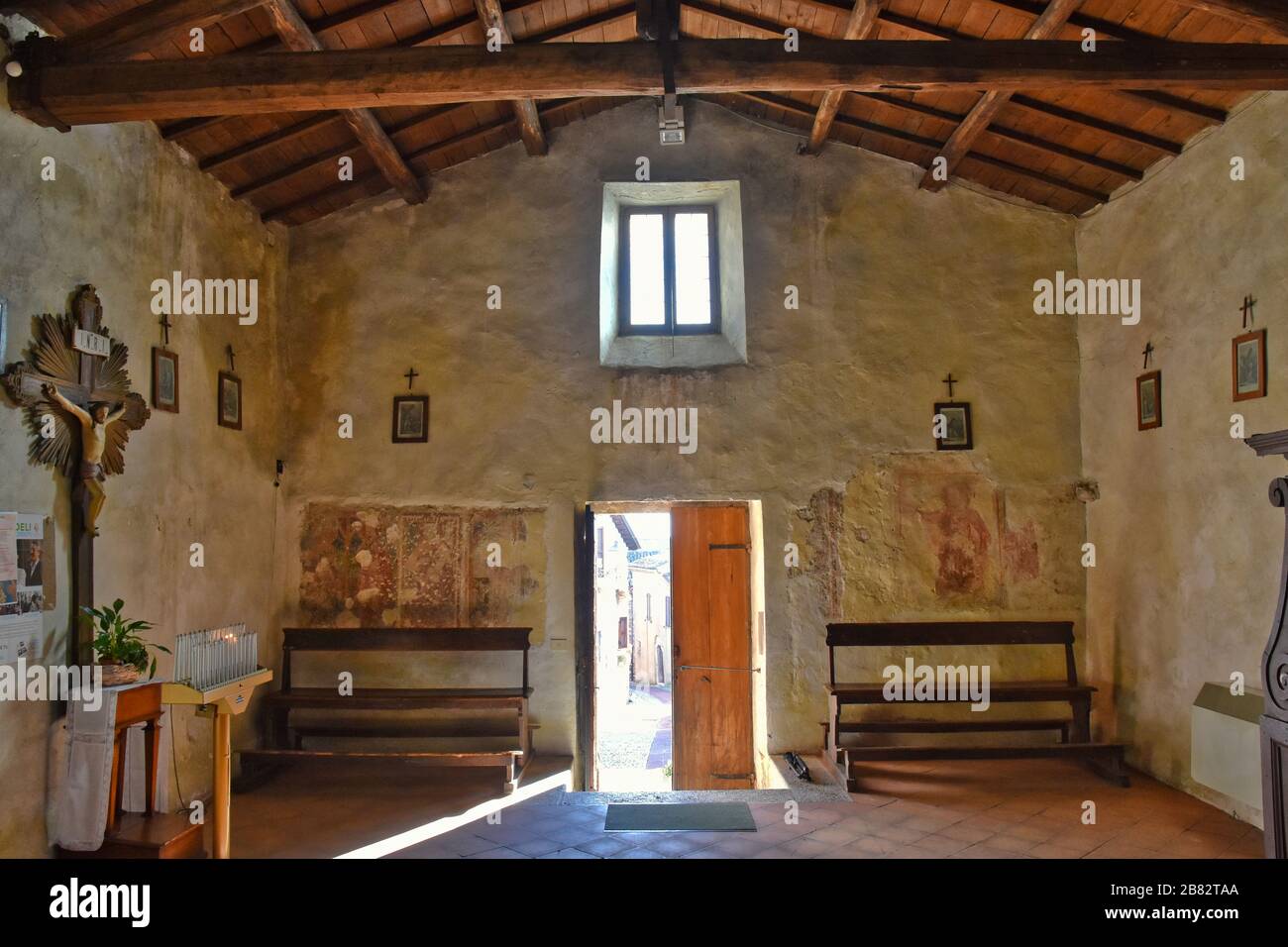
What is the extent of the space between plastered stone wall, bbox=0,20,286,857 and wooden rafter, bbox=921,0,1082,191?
4.93 meters

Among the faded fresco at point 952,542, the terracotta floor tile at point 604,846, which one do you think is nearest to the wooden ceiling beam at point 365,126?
the faded fresco at point 952,542

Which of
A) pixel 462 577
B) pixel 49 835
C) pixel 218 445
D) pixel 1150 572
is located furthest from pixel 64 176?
pixel 1150 572

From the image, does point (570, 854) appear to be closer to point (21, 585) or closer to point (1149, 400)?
point (21, 585)

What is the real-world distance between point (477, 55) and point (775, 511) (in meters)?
3.73

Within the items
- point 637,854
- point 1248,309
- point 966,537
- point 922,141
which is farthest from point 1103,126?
point 637,854

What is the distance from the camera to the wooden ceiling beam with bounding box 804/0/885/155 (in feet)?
16.1

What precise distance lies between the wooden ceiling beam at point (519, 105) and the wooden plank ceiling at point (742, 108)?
0.6 inches

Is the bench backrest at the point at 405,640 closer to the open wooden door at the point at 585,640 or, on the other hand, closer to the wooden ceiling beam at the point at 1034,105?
the open wooden door at the point at 585,640

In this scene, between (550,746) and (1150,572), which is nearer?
(1150,572)

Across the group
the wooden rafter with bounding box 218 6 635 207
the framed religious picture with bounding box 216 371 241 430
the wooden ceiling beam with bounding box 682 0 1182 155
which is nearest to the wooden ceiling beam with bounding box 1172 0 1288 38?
the wooden ceiling beam with bounding box 682 0 1182 155

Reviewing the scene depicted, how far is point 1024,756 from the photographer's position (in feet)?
17.8

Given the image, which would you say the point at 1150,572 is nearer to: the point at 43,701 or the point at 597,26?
the point at 597,26

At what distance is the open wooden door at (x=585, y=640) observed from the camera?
640 cm

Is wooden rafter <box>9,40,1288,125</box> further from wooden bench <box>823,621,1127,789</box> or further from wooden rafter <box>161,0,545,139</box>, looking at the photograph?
wooden bench <box>823,621,1127,789</box>
